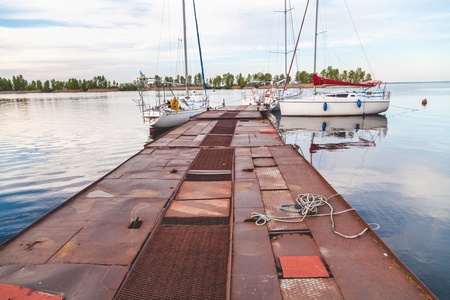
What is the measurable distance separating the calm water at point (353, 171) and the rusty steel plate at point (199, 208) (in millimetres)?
3825

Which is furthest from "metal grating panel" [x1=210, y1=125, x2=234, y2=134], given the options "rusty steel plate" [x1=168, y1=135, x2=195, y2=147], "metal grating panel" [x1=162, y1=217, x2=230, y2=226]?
"metal grating panel" [x1=162, y1=217, x2=230, y2=226]

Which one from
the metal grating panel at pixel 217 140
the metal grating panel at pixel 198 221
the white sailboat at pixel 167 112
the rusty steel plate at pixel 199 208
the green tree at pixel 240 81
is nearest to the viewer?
the metal grating panel at pixel 198 221

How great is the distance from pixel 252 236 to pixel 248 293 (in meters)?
1.32

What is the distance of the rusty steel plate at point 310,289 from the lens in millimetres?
3305

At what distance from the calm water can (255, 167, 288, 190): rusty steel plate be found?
2.51 metres

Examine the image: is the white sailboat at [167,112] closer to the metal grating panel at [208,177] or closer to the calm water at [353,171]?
the calm water at [353,171]

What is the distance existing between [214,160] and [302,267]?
635 centimetres

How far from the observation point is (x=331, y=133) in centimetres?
2152

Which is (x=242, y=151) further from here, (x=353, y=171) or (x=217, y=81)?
(x=217, y=81)

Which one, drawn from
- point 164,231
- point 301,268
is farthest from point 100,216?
point 301,268

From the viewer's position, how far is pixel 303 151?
1574 cm

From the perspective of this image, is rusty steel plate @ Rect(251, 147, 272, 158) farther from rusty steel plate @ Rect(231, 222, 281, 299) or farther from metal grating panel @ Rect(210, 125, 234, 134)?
rusty steel plate @ Rect(231, 222, 281, 299)

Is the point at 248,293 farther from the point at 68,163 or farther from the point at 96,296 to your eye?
the point at 68,163

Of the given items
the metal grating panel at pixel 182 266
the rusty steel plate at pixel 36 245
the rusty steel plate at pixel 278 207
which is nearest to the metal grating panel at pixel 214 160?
the rusty steel plate at pixel 278 207
